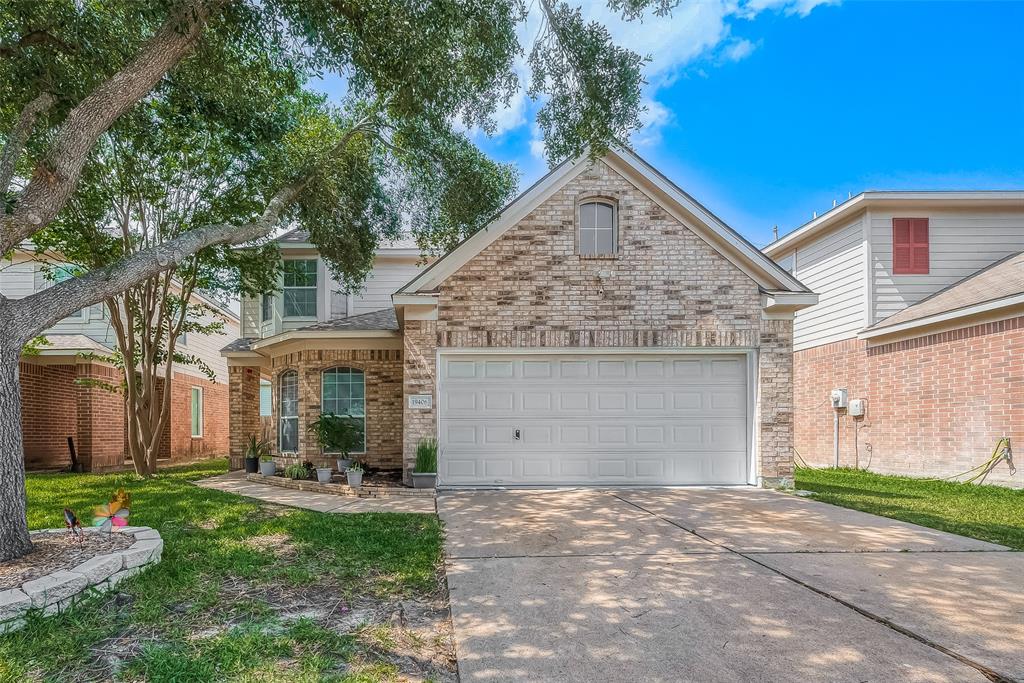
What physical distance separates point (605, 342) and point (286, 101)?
7345 mm

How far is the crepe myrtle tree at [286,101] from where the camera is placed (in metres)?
5.35

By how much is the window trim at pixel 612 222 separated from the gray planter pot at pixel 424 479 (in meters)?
4.36

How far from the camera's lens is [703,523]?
696 cm

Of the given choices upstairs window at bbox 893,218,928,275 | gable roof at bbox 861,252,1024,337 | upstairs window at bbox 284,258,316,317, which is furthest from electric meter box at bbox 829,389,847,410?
upstairs window at bbox 284,258,316,317

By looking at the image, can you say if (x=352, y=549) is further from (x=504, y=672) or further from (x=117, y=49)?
(x=117, y=49)

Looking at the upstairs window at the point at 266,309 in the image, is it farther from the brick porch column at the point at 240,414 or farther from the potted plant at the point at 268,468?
the potted plant at the point at 268,468

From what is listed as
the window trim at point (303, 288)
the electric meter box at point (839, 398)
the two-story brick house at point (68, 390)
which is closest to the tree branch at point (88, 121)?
the window trim at point (303, 288)

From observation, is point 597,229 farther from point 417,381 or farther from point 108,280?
point 108,280

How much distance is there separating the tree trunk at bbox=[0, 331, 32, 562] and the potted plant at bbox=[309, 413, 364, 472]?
6.08 m

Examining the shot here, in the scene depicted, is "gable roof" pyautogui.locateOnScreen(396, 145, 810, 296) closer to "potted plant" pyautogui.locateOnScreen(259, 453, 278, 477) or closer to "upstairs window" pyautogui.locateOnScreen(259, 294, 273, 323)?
"potted plant" pyautogui.locateOnScreen(259, 453, 278, 477)

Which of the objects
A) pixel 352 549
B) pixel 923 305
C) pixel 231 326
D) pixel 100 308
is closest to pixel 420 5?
pixel 352 549

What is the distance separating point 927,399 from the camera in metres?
12.1

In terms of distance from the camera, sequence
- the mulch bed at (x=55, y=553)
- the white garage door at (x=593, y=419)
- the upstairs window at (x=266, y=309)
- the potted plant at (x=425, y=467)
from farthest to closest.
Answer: the upstairs window at (x=266, y=309), the white garage door at (x=593, y=419), the potted plant at (x=425, y=467), the mulch bed at (x=55, y=553)

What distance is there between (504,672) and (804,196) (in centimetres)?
1984
